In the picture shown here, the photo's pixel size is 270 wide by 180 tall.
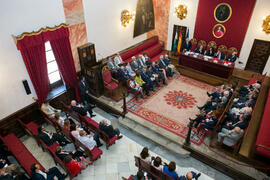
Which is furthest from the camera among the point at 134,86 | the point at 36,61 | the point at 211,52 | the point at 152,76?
the point at 211,52

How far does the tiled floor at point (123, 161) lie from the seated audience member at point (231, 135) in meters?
1.03

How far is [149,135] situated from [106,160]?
6.02ft

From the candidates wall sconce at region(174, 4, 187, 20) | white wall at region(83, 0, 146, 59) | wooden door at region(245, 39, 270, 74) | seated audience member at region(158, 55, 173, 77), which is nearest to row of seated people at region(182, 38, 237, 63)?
wooden door at region(245, 39, 270, 74)

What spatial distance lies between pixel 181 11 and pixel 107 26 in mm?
4882

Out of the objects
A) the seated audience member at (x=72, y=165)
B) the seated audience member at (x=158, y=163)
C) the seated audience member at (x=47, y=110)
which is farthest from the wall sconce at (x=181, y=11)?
the seated audience member at (x=72, y=165)

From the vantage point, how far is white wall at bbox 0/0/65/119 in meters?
5.94

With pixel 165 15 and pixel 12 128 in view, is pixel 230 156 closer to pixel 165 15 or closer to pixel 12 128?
pixel 12 128

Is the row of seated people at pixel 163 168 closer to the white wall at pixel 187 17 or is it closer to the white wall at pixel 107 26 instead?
the white wall at pixel 107 26

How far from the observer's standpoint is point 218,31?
10742 mm

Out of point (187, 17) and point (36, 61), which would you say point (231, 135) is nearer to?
point (36, 61)

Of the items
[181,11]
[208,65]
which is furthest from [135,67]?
[181,11]

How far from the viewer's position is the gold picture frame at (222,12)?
32.9 feet

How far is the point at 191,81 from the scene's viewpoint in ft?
33.9

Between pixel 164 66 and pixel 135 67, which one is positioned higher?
pixel 135 67
